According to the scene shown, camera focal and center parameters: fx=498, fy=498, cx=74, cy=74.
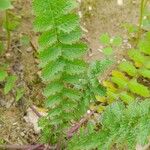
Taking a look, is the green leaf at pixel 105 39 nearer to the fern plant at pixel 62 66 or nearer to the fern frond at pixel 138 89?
the fern frond at pixel 138 89

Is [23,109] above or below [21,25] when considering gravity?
below

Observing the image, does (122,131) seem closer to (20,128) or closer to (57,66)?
(57,66)

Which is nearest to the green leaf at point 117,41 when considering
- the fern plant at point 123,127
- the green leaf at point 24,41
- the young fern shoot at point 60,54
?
the green leaf at point 24,41

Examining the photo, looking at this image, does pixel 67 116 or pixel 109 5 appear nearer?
pixel 67 116

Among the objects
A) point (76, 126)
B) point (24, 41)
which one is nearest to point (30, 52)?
point (24, 41)

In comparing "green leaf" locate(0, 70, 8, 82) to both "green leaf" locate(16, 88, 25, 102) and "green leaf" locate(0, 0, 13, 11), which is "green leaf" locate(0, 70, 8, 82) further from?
"green leaf" locate(0, 0, 13, 11)

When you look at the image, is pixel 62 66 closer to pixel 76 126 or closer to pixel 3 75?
pixel 76 126

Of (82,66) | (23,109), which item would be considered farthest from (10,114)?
(82,66)
